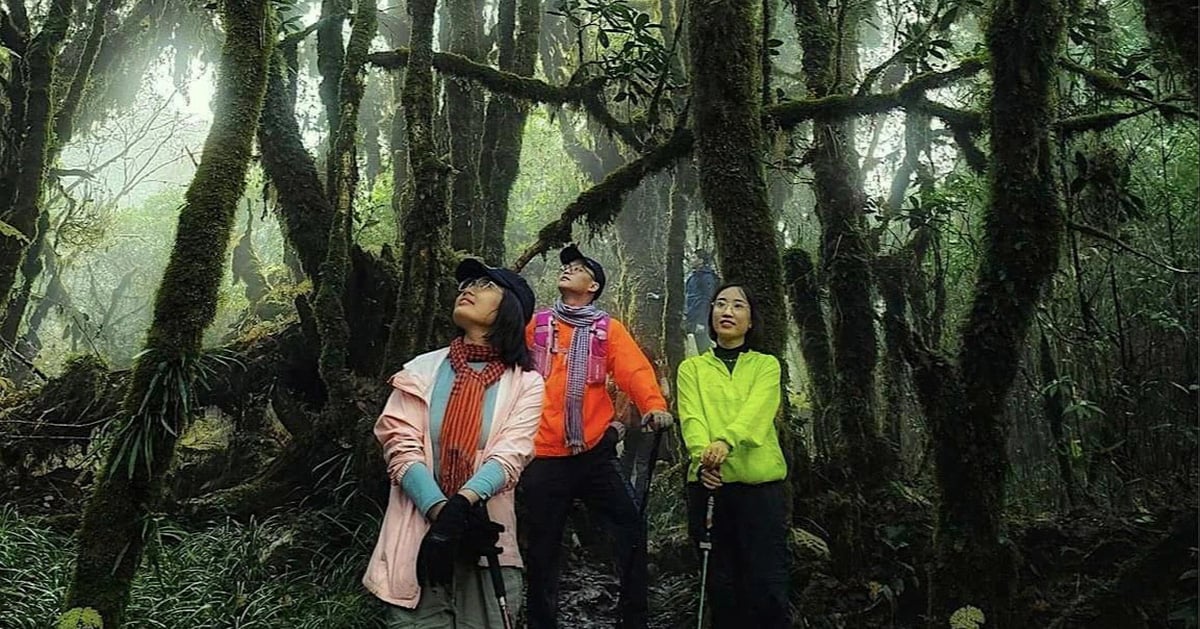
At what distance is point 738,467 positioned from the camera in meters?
4.17

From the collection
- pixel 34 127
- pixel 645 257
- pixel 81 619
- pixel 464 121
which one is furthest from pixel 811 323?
pixel 645 257

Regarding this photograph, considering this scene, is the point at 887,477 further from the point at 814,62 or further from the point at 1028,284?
the point at 814,62

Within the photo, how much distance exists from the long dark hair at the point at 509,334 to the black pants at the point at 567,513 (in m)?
1.22

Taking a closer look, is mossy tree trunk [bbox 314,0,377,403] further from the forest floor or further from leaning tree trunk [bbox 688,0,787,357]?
leaning tree trunk [bbox 688,0,787,357]

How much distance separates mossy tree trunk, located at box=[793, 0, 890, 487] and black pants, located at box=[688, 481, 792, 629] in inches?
106

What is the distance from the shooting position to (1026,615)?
17.2 feet

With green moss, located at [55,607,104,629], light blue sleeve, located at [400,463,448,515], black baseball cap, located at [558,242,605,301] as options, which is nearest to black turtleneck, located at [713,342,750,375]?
black baseball cap, located at [558,242,605,301]

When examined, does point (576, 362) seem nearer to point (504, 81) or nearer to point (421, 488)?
point (421, 488)

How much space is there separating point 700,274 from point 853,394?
378 cm

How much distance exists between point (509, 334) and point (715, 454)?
1184mm

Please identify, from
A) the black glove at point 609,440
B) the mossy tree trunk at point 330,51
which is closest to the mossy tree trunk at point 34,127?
the mossy tree trunk at point 330,51

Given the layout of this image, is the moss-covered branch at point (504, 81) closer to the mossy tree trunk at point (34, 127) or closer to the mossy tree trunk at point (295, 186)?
the mossy tree trunk at point (295, 186)

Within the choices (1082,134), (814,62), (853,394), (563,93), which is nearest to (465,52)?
(563,93)

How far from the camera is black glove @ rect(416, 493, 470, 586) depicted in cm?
292
